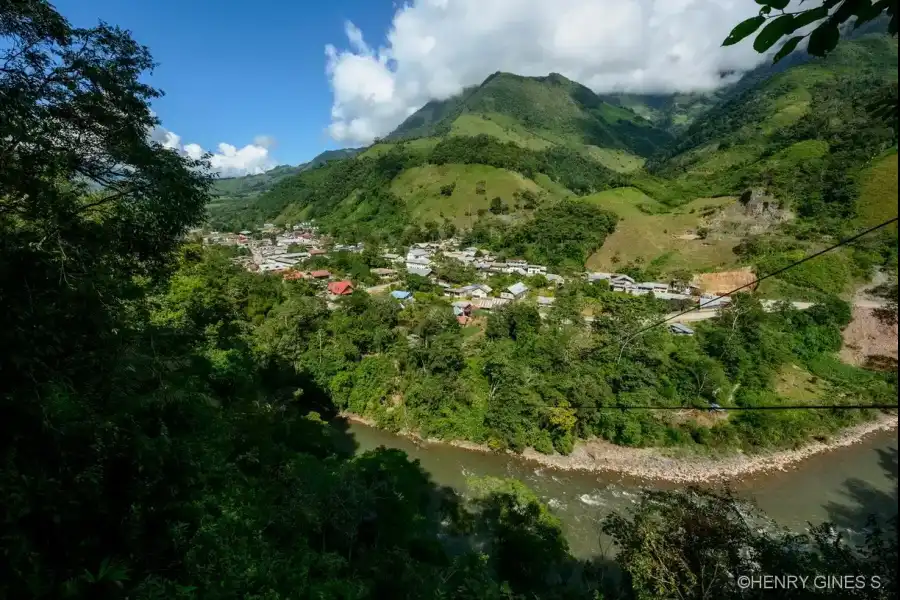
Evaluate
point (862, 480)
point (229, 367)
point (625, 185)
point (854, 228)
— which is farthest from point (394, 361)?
point (625, 185)

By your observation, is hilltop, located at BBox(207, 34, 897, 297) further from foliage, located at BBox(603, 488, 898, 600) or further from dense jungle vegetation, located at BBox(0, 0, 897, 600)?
dense jungle vegetation, located at BBox(0, 0, 897, 600)

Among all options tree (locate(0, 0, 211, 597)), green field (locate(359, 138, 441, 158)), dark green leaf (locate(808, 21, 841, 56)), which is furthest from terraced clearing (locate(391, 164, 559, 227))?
dark green leaf (locate(808, 21, 841, 56))

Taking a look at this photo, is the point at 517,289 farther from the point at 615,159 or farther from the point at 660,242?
the point at 615,159

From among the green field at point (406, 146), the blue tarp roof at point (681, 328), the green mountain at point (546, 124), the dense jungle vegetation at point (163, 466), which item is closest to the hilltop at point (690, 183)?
the green field at point (406, 146)

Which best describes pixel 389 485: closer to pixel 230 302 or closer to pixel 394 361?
pixel 394 361

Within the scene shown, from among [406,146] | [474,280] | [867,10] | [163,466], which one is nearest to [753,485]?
[163,466]

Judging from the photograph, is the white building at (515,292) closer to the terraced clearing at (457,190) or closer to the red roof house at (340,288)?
the red roof house at (340,288)
